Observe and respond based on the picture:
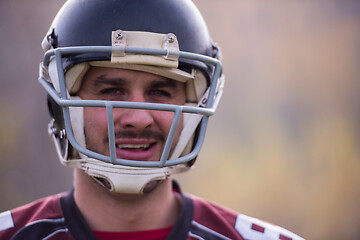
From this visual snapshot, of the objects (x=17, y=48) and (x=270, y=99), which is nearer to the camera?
(x=17, y=48)

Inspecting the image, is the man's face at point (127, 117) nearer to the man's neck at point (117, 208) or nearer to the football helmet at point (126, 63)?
the football helmet at point (126, 63)

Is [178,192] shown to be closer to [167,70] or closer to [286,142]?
[167,70]

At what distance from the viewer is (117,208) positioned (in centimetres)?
147

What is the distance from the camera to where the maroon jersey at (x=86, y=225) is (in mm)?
1427

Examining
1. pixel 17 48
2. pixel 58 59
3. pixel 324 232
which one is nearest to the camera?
pixel 58 59

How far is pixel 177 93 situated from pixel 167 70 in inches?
5.5

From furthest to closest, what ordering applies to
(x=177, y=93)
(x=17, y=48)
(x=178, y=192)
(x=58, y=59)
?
1. (x=17, y=48)
2. (x=178, y=192)
3. (x=177, y=93)
4. (x=58, y=59)

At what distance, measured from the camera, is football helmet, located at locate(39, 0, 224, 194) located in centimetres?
134

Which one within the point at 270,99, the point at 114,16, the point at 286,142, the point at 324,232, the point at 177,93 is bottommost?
the point at 324,232

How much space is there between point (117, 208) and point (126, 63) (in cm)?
51

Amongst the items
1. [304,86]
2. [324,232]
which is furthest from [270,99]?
[324,232]

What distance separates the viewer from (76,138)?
142 centimetres

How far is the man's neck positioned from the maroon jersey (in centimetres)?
4

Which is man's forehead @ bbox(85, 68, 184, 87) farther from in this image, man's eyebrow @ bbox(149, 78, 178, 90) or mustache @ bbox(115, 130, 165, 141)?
mustache @ bbox(115, 130, 165, 141)
